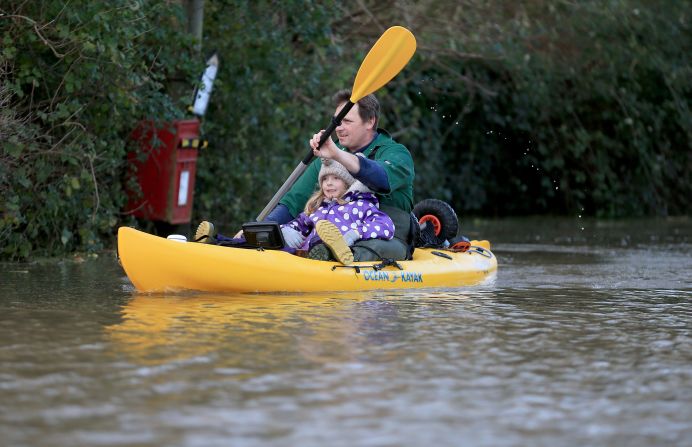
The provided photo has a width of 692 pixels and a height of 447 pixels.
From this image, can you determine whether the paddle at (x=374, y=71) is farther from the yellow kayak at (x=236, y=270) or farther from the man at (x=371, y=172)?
the yellow kayak at (x=236, y=270)

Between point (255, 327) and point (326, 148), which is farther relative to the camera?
point (326, 148)

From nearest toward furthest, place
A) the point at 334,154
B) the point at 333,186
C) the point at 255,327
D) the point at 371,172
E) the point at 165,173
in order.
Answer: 1. the point at 255,327
2. the point at 334,154
3. the point at 371,172
4. the point at 333,186
5. the point at 165,173

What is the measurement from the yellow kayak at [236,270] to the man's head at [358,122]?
33.5 inches

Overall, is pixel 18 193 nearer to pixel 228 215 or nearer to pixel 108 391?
pixel 228 215

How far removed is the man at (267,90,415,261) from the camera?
26.9 feet

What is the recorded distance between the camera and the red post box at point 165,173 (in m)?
11.9

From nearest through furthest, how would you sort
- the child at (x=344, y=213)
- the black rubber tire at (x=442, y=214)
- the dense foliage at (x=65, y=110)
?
the child at (x=344, y=213)
the dense foliage at (x=65, y=110)
the black rubber tire at (x=442, y=214)

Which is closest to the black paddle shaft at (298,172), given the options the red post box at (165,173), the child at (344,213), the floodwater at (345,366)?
the child at (344,213)

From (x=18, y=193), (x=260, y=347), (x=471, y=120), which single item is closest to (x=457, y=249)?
(x=18, y=193)

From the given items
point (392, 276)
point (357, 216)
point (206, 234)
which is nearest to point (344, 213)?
point (357, 216)

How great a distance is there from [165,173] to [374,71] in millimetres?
3639

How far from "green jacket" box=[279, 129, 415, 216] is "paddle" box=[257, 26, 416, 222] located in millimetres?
67

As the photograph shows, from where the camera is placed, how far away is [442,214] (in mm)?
9859

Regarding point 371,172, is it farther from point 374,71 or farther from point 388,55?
point 388,55
